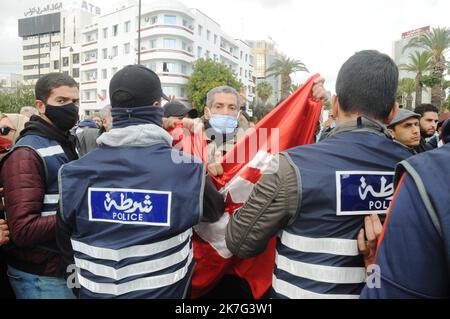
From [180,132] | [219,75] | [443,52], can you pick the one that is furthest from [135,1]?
[180,132]

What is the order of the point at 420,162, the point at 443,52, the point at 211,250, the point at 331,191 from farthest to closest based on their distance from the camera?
the point at 443,52 < the point at 211,250 < the point at 331,191 < the point at 420,162

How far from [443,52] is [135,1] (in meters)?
36.4

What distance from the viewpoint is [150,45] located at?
43844 millimetres

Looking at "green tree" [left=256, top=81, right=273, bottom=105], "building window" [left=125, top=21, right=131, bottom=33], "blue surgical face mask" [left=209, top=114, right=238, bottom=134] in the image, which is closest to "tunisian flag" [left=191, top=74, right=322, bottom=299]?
"blue surgical face mask" [left=209, top=114, right=238, bottom=134]

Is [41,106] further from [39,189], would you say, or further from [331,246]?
[331,246]

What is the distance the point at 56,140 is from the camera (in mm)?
2504

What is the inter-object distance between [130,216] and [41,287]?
1075mm

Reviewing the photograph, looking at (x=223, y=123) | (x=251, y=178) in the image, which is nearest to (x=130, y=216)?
(x=251, y=178)

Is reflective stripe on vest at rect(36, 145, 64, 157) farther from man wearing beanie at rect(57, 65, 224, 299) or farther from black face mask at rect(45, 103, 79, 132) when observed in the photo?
man wearing beanie at rect(57, 65, 224, 299)

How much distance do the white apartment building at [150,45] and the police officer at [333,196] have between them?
3870 cm

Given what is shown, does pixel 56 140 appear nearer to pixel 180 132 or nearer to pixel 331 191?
pixel 180 132

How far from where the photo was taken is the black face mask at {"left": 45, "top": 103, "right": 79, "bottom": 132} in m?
2.60

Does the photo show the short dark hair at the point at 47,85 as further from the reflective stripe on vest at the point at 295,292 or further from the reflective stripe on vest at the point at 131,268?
the reflective stripe on vest at the point at 295,292

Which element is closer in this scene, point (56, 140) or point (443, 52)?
point (56, 140)
